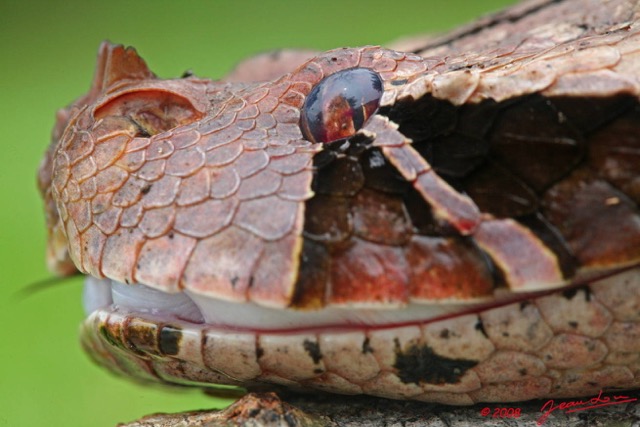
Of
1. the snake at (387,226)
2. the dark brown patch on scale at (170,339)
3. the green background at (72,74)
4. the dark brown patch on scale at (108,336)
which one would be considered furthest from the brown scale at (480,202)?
the green background at (72,74)

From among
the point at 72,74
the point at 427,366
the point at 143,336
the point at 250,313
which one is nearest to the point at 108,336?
the point at 143,336

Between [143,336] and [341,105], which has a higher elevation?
[341,105]

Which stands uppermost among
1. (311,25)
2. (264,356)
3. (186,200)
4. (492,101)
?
(311,25)

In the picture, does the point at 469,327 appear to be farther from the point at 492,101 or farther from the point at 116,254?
the point at 116,254

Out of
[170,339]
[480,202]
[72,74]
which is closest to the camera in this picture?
[480,202]

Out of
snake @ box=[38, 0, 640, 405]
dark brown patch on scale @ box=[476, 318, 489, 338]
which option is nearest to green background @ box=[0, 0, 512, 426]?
snake @ box=[38, 0, 640, 405]

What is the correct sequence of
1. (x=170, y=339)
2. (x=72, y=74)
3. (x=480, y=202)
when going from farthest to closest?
(x=72, y=74)
(x=170, y=339)
(x=480, y=202)

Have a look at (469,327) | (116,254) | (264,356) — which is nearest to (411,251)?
(469,327)

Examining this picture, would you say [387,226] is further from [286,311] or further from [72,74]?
[72,74]
